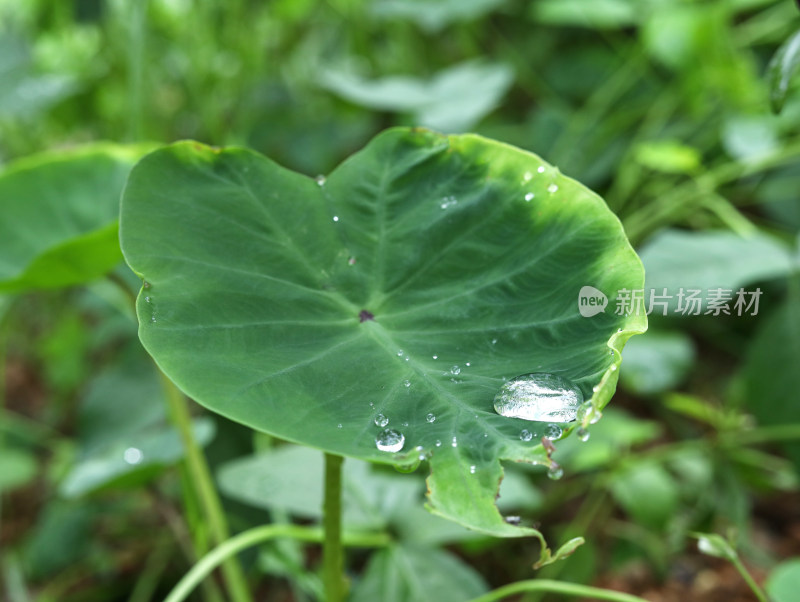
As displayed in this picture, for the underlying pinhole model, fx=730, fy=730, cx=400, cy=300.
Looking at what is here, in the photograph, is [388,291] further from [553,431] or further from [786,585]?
[786,585]

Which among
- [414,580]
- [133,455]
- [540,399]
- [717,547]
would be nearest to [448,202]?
[540,399]

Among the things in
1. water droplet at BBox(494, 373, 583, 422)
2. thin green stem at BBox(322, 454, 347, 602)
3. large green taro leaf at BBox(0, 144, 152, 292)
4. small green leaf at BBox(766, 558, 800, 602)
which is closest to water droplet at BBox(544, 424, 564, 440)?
water droplet at BBox(494, 373, 583, 422)

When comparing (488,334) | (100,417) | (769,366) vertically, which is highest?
(488,334)

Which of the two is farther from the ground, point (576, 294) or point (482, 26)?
point (576, 294)

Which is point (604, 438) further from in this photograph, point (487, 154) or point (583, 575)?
point (487, 154)

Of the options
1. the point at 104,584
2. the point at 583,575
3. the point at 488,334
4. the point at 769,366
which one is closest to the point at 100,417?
the point at 104,584

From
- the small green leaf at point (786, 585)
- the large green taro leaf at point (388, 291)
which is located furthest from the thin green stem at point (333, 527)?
the small green leaf at point (786, 585)
